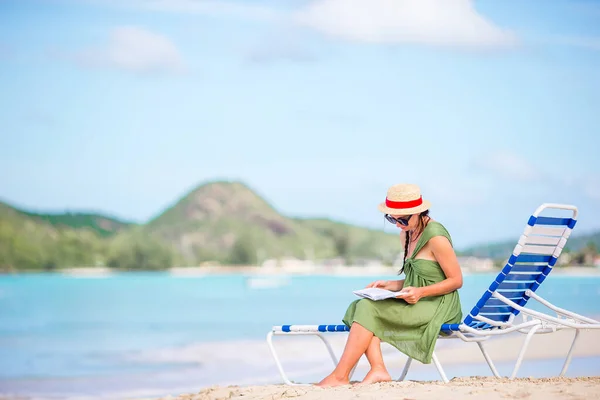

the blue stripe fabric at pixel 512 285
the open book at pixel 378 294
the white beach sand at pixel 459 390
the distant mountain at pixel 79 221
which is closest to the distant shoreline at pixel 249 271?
the distant mountain at pixel 79 221

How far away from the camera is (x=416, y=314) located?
3699mm

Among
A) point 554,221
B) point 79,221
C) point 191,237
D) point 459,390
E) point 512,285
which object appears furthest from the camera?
point 191,237

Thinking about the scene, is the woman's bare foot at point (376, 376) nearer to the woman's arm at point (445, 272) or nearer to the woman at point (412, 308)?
the woman at point (412, 308)

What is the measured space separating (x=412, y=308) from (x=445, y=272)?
7.5 inches

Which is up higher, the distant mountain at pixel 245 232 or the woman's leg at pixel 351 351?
the woman's leg at pixel 351 351

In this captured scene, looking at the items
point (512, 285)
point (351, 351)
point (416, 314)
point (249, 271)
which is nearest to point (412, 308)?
point (416, 314)

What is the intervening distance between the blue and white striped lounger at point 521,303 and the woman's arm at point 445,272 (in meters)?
0.14

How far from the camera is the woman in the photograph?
12.0 ft

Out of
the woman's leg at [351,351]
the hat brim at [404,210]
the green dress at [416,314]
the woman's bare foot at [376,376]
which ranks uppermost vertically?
the hat brim at [404,210]

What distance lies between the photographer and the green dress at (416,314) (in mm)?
3656

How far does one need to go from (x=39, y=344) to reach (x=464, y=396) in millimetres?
12142

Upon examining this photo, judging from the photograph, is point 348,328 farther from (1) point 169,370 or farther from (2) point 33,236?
(2) point 33,236

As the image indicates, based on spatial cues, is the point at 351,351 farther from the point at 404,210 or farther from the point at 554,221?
the point at 554,221

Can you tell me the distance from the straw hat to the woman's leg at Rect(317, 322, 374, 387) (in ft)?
1.60
